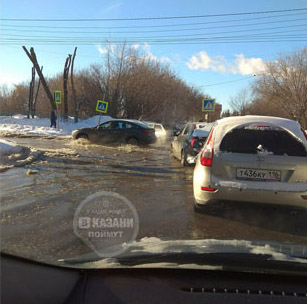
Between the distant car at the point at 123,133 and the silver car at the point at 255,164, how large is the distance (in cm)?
1134

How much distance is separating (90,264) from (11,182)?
17.5 ft

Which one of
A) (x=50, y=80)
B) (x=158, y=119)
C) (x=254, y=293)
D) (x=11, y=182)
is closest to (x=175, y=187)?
(x=11, y=182)

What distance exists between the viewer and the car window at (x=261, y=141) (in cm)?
445

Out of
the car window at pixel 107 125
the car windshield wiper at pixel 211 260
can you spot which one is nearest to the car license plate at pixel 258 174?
the car windshield wiper at pixel 211 260

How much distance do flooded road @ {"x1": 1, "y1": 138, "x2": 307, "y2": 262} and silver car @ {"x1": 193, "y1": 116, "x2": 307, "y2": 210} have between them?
22cm

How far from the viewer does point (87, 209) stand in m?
5.04

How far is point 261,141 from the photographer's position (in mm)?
4586

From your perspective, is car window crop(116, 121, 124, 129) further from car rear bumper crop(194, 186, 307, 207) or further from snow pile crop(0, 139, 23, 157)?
car rear bumper crop(194, 186, 307, 207)

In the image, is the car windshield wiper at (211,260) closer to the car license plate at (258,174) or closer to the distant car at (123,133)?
the car license plate at (258,174)

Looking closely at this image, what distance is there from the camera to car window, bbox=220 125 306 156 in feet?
14.6

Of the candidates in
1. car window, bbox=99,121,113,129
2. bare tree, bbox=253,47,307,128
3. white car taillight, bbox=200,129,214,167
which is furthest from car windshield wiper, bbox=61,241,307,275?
bare tree, bbox=253,47,307,128

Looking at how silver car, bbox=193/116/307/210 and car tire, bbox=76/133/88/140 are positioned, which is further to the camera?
car tire, bbox=76/133/88/140

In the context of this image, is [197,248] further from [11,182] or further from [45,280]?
[11,182]

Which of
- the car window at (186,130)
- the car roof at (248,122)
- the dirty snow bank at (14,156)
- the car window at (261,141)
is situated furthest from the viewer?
the car window at (186,130)
